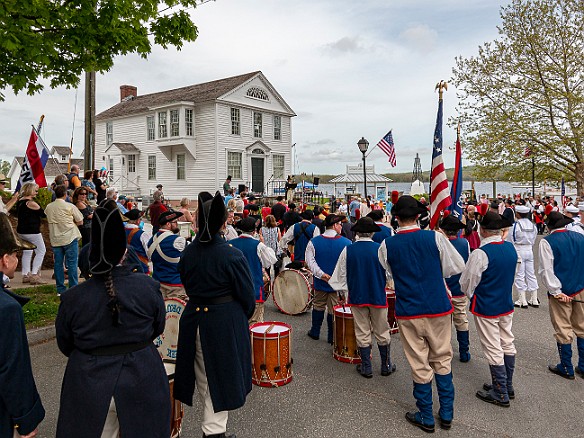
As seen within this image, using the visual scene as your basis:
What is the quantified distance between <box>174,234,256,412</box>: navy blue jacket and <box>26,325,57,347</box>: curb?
4164mm

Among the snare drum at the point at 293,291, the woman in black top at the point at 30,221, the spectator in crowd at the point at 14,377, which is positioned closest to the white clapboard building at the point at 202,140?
the woman in black top at the point at 30,221

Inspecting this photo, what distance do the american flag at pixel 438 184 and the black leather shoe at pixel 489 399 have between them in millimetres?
2042

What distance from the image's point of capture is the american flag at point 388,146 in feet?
74.9

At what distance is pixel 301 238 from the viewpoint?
8773 millimetres

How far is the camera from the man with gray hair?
4.73 metres

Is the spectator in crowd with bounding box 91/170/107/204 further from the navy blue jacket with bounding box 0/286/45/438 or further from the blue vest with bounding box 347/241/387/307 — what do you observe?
the navy blue jacket with bounding box 0/286/45/438

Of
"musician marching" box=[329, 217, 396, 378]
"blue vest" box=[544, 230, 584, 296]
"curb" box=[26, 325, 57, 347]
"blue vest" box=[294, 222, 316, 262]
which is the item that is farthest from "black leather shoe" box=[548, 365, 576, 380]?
"curb" box=[26, 325, 57, 347]

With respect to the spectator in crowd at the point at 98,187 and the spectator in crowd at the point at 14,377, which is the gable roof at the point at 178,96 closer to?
the spectator in crowd at the point at 98,187

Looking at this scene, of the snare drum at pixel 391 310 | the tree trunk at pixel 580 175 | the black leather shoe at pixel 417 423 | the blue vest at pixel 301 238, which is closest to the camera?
the black leather shoe at pixel 417 423

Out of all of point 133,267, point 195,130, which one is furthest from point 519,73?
point 133,267

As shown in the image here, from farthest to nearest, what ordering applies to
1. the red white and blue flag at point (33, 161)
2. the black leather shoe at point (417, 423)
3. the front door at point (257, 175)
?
the front door at point (257, 175), the red white and blue flag at point (33, 161), the black leather shoe at point (417, 423)

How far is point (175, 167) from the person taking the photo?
29844 mm

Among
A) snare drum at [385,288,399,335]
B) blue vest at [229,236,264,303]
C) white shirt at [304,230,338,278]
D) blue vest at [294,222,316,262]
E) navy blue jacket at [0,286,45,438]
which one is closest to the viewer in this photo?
navy blue jacket at [0,286,45,438]

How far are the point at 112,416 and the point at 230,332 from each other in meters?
1.18
